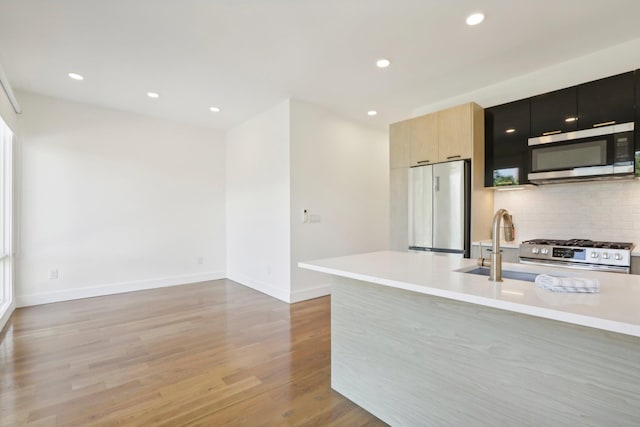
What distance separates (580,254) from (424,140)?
1.91 m

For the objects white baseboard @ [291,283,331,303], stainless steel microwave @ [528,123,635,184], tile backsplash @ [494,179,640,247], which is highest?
stainless steel microwave @ [528,123,635,184]

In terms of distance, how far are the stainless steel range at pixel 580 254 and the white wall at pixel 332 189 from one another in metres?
2.33

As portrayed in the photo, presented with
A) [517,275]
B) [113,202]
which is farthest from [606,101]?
[113,202]

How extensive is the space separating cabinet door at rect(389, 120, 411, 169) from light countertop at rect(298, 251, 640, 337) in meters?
2.21

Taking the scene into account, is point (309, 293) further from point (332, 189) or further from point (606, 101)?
point (606, 101)

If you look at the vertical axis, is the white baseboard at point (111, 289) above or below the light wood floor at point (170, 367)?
above

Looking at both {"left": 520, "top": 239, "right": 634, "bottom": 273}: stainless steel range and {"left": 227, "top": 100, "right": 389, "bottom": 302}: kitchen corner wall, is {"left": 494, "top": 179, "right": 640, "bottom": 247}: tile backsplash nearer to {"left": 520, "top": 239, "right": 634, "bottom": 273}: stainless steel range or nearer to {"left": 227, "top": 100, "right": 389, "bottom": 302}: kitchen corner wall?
{"left": 520, "top": 239, "right": 634, "bottom": 273}: stainless steel range

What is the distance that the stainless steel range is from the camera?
7.79ft

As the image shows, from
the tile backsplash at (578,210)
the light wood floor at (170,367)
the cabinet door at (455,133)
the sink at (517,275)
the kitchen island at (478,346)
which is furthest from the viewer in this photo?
the cabinet door at (455,133)

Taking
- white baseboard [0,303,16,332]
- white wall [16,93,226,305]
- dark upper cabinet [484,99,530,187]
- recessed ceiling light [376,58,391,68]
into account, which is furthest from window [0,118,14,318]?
dark upper cabinet [484,99,530,187]

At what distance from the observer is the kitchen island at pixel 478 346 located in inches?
40.8

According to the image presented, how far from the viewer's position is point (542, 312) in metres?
0.98

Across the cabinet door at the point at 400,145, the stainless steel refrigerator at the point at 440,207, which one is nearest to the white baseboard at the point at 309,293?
the stainless steel refrigerator at the point at 440,207

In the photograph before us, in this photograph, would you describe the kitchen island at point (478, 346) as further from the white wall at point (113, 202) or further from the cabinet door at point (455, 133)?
the white wall at point (113, 202)
